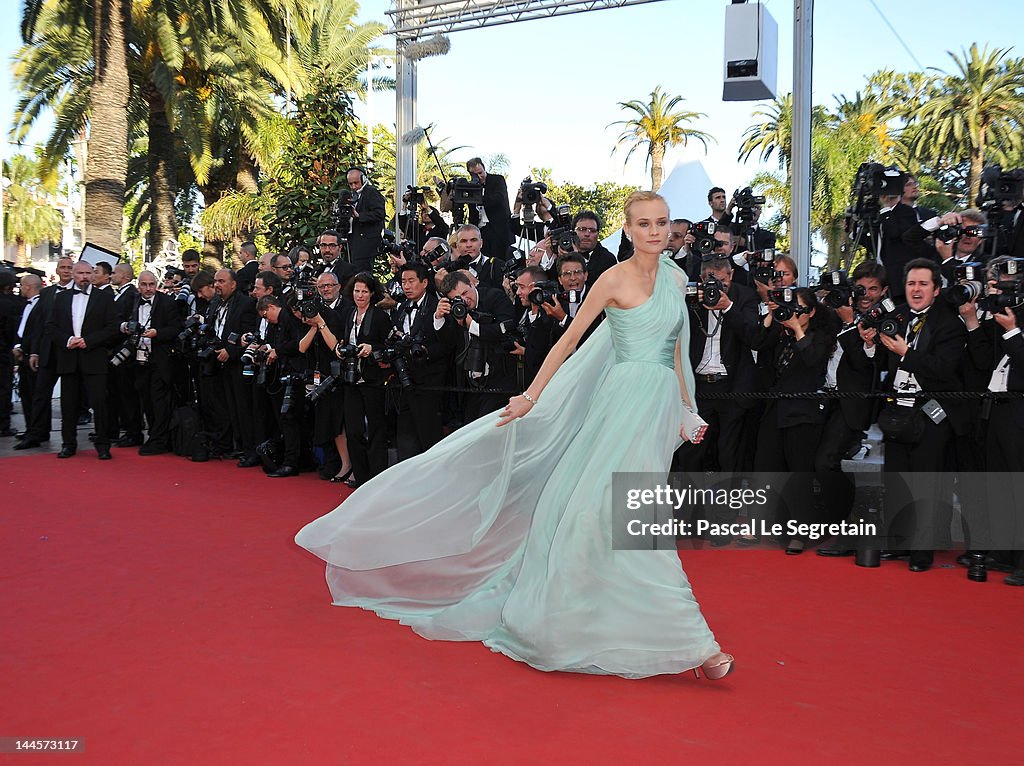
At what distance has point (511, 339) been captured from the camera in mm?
7207

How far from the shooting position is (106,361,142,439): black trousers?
10.3m

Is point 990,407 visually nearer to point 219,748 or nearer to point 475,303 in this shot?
point 475,303

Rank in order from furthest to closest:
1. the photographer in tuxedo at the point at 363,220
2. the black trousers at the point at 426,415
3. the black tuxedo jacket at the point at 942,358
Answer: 1. the photographer in tuxedo at the point at 363,220
2. the black trousers at the point at 426,415
3. the black tuxedo jacket at the point at 942,358

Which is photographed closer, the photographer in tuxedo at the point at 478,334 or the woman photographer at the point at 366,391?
the photographer in tuxedo at the point at 478,334

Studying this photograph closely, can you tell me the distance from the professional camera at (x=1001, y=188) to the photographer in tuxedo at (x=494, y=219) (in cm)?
467

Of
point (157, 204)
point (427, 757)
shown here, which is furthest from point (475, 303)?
point (157, 204)

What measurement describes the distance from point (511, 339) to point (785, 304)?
6.68 feet

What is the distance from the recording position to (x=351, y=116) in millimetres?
13852

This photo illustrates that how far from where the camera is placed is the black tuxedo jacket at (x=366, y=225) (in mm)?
10258

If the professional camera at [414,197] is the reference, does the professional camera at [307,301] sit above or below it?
below

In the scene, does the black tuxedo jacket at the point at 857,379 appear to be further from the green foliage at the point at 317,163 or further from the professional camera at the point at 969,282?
the green foliage at the point at 317,163

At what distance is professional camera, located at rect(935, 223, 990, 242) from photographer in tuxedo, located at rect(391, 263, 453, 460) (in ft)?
11.8

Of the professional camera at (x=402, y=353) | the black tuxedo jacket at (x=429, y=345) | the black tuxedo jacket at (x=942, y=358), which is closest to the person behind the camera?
the black tuxedo jacket at (x=942, y=358)

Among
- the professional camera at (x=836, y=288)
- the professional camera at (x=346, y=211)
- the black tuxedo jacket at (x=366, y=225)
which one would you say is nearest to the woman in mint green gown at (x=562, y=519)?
the professional camera at (x=836, y=288)
